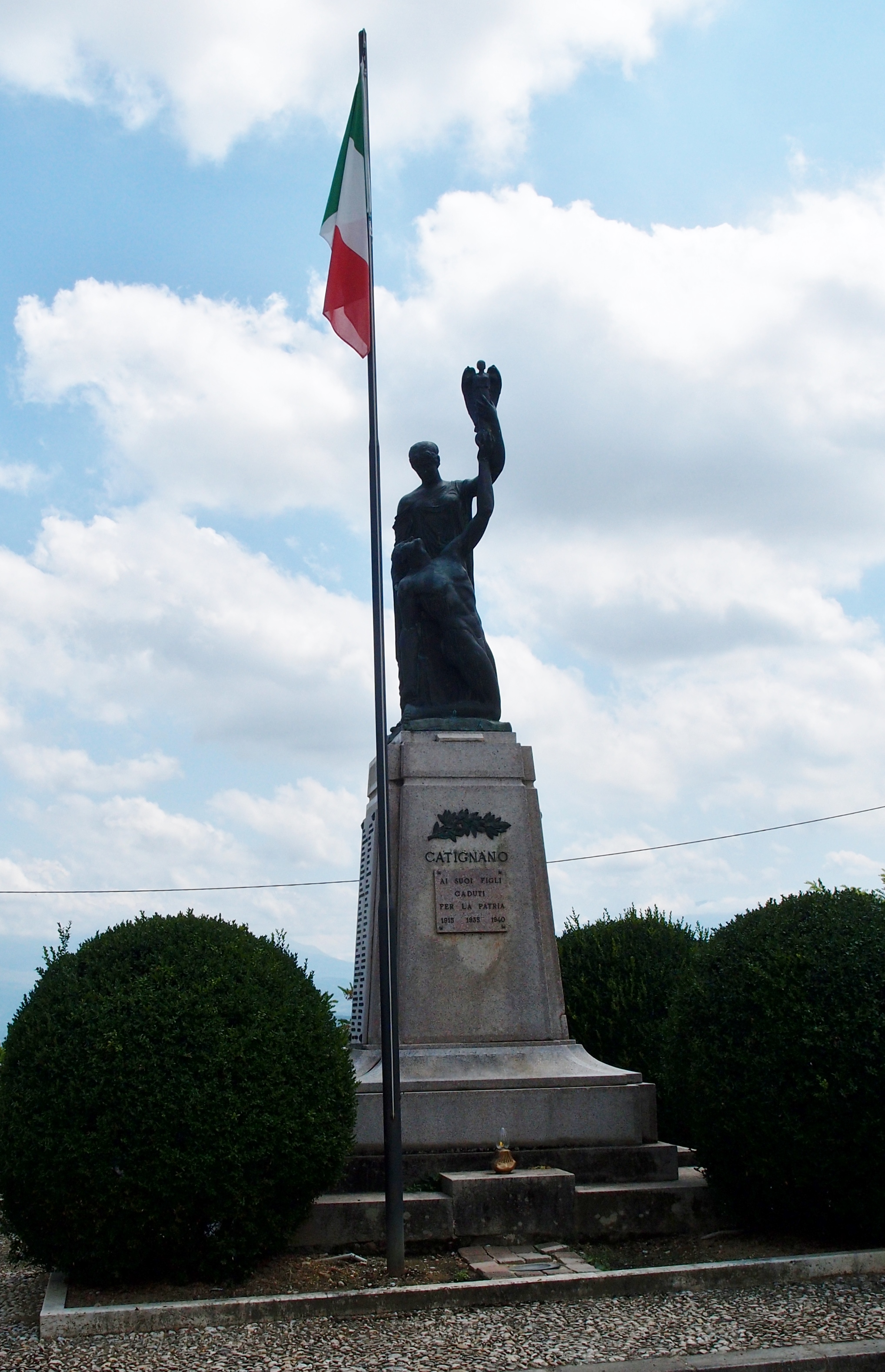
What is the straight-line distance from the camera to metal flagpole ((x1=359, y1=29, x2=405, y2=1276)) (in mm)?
6070

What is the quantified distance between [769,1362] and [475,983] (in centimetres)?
358

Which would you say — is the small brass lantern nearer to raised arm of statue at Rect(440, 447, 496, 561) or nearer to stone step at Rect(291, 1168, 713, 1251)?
stone step at Rect(291, 1168, 713, 1251)

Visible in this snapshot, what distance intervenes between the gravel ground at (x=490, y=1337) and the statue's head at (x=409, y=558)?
5772 mm

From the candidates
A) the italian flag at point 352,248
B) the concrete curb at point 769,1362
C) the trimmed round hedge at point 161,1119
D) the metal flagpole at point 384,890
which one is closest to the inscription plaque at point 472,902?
the metal flagpole at point 384,890

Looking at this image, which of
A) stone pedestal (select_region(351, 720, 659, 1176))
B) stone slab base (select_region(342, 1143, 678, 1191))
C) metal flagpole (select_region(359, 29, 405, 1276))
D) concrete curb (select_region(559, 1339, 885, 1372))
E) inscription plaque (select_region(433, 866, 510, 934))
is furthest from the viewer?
inscription plaque (select_region(433, 866, 510, 934))

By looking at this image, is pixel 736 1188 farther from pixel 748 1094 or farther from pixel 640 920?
pixel 640 920

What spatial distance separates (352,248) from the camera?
7.46 metres

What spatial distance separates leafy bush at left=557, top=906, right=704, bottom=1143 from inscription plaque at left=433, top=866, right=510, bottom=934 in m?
1.68

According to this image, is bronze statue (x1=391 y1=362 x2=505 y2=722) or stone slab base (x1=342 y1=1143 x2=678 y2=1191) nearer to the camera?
stone slab base (x1=342 y1=1143 x2=678 y2=1191)

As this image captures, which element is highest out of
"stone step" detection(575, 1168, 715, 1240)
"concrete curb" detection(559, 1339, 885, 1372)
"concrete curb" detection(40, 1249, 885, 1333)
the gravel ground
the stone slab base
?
the stone slab base

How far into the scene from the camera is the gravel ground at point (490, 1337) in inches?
193

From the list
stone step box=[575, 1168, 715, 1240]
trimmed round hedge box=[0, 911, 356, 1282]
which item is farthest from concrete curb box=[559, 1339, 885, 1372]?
stone step box=[575, 1168, 715, 1240]

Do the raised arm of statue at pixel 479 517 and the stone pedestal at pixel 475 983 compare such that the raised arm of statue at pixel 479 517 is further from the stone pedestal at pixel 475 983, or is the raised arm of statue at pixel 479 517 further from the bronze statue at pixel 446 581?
the stone pedestal at pixel 475 983

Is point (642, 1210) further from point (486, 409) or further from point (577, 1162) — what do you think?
point (486, 409)
